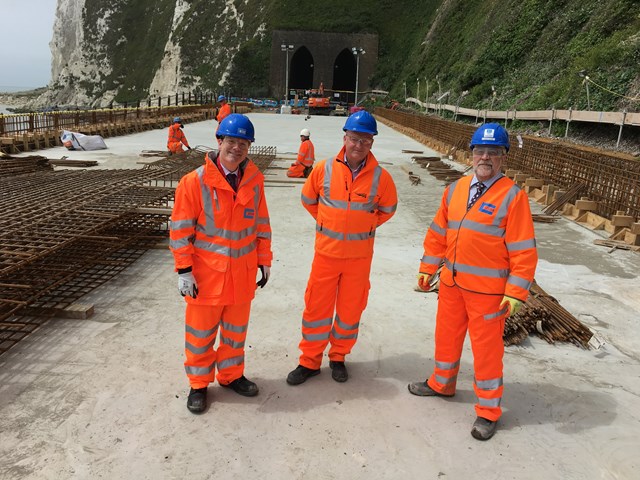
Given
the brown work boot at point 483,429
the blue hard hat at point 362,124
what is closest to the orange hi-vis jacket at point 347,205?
the blue hard hat at point 362,124

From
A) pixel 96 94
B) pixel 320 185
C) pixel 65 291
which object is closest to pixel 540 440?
pixel 320 185

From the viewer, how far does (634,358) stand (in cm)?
425

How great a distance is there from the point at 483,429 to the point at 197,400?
186 cm

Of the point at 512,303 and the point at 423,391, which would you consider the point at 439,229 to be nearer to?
the point at 512,303

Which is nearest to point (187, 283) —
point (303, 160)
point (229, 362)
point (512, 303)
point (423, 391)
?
point (229, 362)

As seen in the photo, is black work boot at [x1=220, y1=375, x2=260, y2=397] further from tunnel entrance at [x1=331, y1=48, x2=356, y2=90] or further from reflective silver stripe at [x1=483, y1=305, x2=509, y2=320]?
tunnel entrance at [x1=331, y1=48, x2=356, y2=90]

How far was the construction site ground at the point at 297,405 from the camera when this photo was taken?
9.23 feet

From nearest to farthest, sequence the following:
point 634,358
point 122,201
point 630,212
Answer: point 634,358 < point 122,201 < point 630,212

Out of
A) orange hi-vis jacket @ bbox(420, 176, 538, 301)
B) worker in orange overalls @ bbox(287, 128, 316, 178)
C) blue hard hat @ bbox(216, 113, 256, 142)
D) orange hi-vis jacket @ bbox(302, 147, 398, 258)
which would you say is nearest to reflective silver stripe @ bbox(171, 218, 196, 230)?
→ blue hard hat @ bbox(216, 113, 256, 142)

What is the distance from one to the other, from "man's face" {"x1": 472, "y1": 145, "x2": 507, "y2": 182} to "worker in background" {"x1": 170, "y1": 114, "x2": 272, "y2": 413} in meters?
1.45

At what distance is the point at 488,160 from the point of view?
3084 mm

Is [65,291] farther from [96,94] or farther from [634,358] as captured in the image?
[96,94]

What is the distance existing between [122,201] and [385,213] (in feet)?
14.6

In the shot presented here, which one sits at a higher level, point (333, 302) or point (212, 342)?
point (333, 302)
